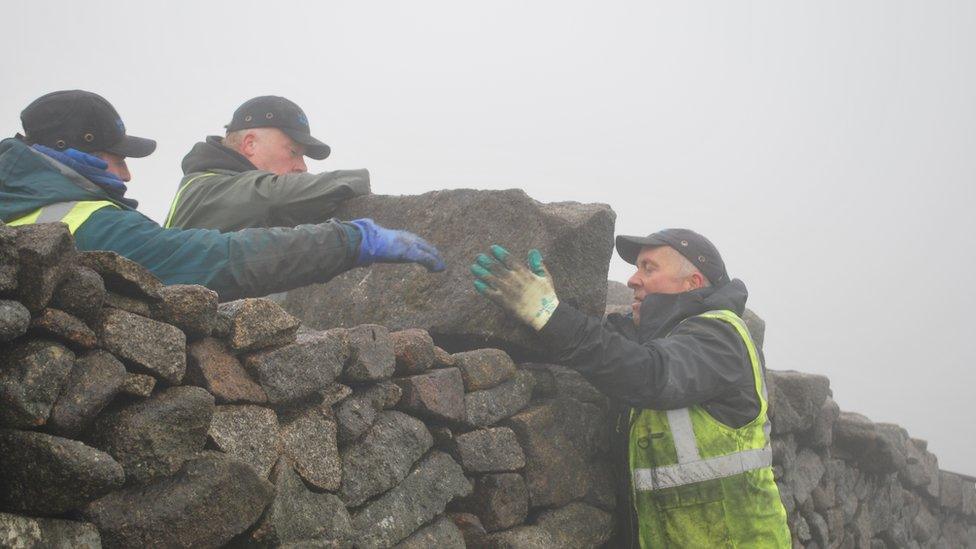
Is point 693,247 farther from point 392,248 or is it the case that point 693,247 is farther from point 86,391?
point 86,391

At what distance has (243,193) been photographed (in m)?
5.05

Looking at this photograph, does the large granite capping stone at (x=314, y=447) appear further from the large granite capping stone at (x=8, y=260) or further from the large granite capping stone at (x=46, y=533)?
the large granite capping stone at (x=8, y=260)

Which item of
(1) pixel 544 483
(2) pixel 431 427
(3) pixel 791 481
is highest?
(2) pixel 431 427

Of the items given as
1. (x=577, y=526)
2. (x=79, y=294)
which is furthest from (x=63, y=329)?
(x=577, y=526)

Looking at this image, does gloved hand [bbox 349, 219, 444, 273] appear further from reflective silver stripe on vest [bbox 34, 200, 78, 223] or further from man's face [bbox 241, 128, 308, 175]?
reflective silver stripe on vest [bbox 34, 200, 78, 223]

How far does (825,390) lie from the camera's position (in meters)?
8.41

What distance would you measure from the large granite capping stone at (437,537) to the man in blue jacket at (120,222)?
1.60m

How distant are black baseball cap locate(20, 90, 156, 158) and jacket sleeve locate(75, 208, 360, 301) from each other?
0.68 meters

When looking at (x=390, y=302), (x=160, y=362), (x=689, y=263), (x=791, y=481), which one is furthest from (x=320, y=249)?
(x=791, y=481)

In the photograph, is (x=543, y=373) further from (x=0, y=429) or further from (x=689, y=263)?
(x=0, y=429)

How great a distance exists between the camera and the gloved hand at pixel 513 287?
4.95 metres

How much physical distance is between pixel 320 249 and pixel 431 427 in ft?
4.12

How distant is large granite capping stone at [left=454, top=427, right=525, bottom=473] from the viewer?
4.55 metres

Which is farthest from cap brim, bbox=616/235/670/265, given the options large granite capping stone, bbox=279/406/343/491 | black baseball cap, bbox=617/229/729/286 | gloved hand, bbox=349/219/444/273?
large granite capping stone, bbox=279/406/343/491
